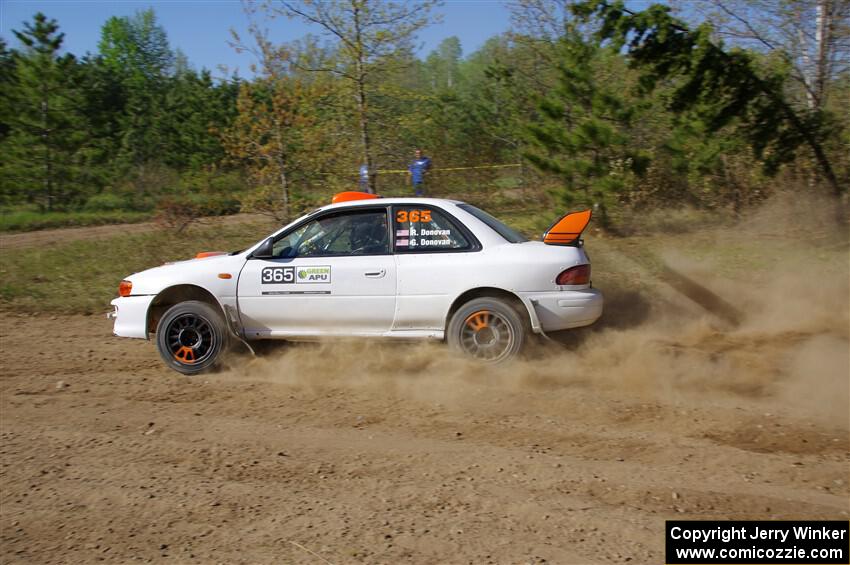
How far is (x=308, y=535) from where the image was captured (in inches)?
152

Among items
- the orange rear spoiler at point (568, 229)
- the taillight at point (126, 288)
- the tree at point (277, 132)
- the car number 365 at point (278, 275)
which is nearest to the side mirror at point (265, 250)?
the car number 365 at point (278, 275)

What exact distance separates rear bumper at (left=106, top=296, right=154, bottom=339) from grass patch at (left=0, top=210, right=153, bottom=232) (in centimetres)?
1758

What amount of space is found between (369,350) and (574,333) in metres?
2.14

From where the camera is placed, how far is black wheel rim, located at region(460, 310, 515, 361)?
6629 millimetres

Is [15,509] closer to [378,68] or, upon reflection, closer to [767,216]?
[378,68]

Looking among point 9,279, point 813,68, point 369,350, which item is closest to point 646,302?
point 369,350

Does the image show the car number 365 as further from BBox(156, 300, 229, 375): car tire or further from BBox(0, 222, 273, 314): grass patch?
BBox(0, 222, 273, 314): grass patch

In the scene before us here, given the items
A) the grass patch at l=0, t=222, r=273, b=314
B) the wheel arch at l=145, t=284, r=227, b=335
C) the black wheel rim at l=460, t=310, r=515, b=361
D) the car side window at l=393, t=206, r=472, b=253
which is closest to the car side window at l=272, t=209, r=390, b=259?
A: the car side window at l=393, t=206, r=472, b=253

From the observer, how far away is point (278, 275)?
6.88m

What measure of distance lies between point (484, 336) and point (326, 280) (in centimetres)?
159

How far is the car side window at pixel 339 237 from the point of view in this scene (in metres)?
6.90

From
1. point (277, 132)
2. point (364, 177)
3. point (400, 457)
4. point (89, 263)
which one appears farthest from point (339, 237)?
point (89, 263)

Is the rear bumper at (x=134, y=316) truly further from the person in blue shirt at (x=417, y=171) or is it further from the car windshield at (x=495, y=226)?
the person in blue shirt at (x=417, y=171)

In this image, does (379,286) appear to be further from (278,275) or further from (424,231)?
(278,275)
